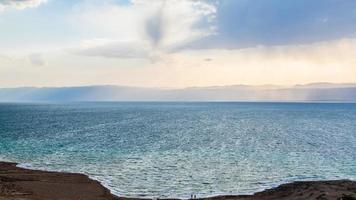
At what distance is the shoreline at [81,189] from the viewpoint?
38.8 meters

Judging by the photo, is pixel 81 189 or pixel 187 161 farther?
pixel 187 161

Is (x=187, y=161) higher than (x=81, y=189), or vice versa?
(x=187, y=161)

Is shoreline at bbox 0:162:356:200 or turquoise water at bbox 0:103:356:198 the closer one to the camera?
shoreline at bbox 0:162:356:200

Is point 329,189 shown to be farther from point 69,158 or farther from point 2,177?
point 69,158

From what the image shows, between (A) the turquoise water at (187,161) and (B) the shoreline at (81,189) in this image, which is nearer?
(B) the shoreline at (81,189)

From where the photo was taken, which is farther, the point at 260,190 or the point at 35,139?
the point at 35,139

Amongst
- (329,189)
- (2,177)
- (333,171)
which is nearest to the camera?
(329,189)

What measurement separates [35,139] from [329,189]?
7406 cm

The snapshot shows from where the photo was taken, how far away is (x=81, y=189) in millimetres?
43844

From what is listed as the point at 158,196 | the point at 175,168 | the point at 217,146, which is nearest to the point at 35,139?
the point at 217,146

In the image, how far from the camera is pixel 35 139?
310 ft

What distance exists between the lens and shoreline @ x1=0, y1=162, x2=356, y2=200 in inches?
1529

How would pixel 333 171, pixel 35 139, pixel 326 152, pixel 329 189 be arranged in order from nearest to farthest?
1. pixel 329 189
2. pixel 333 171
3. pixel 326 152
4. pixel 35 139

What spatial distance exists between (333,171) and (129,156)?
108ft
